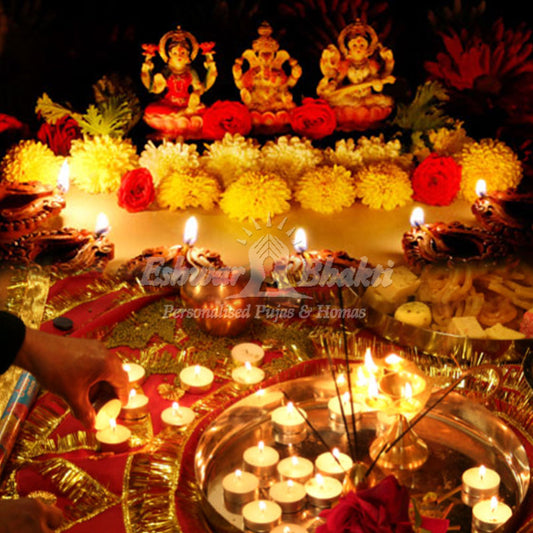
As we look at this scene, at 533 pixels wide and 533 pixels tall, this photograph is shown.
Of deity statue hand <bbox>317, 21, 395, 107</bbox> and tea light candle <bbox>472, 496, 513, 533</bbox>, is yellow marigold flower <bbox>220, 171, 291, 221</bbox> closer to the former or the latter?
deity statue hand <bbox>317, 21, 395, 107</bbox>

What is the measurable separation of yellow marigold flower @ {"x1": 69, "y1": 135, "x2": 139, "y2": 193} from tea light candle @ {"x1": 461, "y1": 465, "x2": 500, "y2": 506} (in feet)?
5.62

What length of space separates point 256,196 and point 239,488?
1267 mm

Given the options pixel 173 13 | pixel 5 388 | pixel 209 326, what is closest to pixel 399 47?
pixel 173 13

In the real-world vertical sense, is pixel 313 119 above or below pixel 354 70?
below

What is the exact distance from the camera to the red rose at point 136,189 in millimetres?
2463

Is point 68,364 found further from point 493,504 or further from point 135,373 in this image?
point 493,504

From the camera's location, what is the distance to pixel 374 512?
3.11ft

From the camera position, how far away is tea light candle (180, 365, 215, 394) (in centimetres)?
156

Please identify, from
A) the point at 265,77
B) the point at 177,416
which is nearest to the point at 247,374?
the point at 177,416

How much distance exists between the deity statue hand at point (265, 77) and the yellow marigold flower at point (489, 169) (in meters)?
0.70

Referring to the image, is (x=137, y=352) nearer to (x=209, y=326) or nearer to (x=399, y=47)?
(x=209, y=326)

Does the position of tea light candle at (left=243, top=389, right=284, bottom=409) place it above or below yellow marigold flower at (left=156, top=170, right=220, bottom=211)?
above

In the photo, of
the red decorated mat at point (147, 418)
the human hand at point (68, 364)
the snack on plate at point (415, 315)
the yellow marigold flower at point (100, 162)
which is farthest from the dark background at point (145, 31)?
the human hand at point (68, 364)

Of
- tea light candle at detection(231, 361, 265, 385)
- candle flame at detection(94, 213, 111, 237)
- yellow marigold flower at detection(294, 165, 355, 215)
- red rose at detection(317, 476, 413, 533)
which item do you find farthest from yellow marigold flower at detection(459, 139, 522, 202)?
red rose at detection(317, 476, 413, 533)
